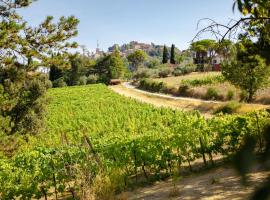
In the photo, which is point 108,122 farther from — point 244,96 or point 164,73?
point 164,73

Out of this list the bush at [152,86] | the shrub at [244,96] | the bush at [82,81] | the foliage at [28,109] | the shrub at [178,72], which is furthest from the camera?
the bush at [82,81]

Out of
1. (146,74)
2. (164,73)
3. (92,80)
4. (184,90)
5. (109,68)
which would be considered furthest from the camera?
(109,68)

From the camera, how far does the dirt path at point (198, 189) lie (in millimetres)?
7360

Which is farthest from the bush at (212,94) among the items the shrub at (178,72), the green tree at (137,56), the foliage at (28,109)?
the green tree at (137,56)

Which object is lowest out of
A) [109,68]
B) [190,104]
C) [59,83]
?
[190,104]

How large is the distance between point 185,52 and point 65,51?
4623 mm

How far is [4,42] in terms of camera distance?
8.77m

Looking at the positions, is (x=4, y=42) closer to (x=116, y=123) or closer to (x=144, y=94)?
(x=116, y=123)

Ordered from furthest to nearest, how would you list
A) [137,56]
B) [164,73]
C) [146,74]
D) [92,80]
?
[137,56]
[92,80]
[146,74]
[164,73]

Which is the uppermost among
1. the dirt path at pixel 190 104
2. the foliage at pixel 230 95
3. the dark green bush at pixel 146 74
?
the dark green bush at pixel 146 74

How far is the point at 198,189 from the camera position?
26.3ft

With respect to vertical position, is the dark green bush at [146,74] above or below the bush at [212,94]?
above

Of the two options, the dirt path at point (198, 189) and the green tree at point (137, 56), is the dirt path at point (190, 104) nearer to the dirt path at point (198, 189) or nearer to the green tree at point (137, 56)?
the dirt path at point (198, 189)

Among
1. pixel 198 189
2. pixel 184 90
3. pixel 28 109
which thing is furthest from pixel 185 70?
pixel 198 189
